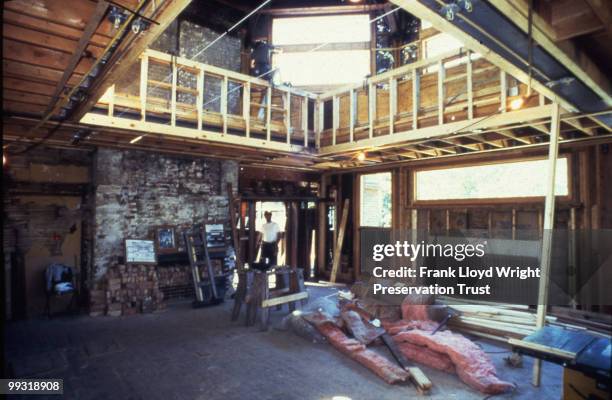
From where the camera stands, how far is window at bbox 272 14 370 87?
1050 centimetres

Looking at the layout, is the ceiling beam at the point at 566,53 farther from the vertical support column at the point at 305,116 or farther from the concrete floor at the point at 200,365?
the vertical support column at the point at 305,116

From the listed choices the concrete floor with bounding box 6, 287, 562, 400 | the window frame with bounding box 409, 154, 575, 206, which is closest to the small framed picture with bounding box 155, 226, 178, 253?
the concrete floor with bounding box 6, 287, 562, 400

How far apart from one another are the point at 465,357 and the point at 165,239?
655cm

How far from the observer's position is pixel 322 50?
34.7 ft

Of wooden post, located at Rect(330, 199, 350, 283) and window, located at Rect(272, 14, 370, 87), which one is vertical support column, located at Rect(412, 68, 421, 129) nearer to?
window, located at Rect(272, 14, 370, 87)

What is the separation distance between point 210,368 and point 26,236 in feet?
16.9

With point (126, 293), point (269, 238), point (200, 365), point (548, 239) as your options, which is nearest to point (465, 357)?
point (548, 239)

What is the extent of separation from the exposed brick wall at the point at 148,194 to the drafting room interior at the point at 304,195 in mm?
45

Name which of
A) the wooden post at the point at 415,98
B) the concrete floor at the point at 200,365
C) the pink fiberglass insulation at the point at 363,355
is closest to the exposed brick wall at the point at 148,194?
the concrete floor at the point at 200,365

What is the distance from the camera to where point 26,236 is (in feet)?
23.3

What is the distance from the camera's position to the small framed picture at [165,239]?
26.6ft

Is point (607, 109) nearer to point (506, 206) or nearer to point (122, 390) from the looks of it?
point (506, 206)

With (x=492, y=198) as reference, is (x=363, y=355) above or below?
below

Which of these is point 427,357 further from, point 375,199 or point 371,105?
point 375,199
